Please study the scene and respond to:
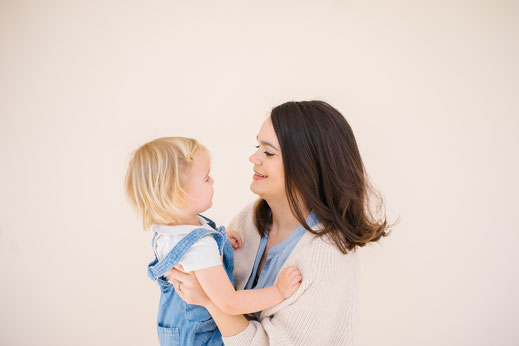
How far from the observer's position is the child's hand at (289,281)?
1360 millimetres

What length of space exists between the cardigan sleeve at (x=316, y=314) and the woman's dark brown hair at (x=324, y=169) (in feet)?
0.35

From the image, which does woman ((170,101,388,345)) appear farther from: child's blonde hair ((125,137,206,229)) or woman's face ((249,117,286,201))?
child's blonde hair ((125,137,206,229))

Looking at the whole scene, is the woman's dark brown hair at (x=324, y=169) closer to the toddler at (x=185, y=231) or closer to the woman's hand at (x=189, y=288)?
the toddler at (x=185, y=231)

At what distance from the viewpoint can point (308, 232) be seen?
1.54 meters

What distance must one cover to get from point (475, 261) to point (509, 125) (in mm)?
852

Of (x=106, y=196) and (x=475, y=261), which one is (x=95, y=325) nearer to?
(x=106, y=196)

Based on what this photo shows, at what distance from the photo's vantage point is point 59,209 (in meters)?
2.52

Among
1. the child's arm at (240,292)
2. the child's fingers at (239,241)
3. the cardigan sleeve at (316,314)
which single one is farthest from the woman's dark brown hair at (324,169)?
the child's fingers at (239,241)

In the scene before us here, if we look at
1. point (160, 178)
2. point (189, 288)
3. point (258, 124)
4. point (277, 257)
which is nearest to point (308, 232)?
point (277, 257)

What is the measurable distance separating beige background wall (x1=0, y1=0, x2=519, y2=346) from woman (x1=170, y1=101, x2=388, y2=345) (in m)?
0.95

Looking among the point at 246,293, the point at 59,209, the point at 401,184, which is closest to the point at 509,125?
the point at 401,184

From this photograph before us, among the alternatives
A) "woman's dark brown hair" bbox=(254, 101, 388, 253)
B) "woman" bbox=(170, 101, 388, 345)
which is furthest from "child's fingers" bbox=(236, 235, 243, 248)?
"woman's dark brown hair" bbox=(254, 101, 388, 253)

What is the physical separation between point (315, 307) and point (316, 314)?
0.03 meters

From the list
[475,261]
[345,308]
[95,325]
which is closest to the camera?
[345,308]
